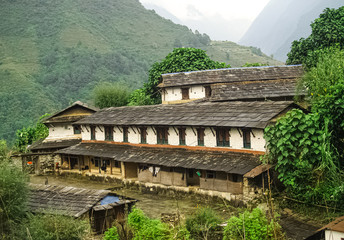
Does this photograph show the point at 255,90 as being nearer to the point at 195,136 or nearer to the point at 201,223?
the point at 195,136

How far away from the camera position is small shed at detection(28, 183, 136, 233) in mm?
17734

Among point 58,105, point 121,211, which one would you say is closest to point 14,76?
point 58,105

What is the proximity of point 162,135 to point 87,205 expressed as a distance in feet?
45.6

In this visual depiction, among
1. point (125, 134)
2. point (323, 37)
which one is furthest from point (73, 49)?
point (323, 37)

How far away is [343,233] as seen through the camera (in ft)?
41.7

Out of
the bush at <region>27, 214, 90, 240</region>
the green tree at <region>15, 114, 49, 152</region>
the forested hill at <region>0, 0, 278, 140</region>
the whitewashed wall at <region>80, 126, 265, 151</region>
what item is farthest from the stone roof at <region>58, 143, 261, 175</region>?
the forested hill at <region>0, 0, 278, 140</region>

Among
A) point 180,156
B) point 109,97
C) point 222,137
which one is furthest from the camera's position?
point 109,97

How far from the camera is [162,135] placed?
31219mm

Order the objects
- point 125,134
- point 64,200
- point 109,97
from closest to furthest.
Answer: point 64,200 < point 125,134 < point 109,97

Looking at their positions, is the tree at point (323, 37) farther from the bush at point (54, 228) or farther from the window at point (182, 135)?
the bush at point (54, 228)

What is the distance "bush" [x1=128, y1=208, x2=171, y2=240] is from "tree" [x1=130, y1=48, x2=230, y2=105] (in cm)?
3711

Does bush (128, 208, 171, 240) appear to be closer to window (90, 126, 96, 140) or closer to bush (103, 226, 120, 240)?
bush (103, 226, 120, 240)

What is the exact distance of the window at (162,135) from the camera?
30984 mm

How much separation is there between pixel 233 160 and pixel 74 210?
11267 millimetres
